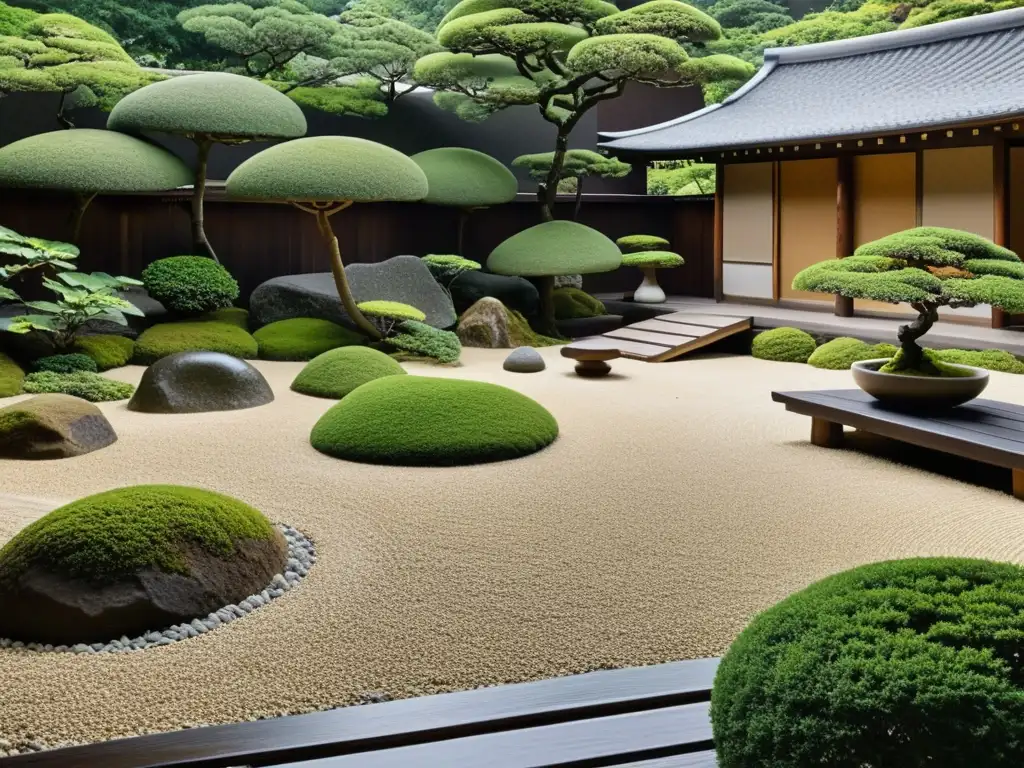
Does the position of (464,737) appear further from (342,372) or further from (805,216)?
(805,216)

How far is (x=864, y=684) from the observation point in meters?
1.70

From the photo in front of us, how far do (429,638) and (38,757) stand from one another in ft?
4.95

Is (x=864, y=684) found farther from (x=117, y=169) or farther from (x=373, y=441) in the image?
(x=117, y=169)

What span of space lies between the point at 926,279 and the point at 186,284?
24.6 feet

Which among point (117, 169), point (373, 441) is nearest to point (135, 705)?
point (373, 441)

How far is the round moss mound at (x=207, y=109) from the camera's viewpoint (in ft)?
36.8

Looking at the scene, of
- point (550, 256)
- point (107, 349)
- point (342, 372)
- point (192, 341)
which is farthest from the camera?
point (550, 256)

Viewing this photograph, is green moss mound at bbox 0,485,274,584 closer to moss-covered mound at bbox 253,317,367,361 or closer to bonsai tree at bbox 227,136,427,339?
bonsai tree at bbox 227,136,427,339

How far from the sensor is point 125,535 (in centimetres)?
372

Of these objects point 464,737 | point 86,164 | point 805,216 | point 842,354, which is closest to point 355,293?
point 86,164

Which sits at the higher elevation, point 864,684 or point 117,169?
point 117,169

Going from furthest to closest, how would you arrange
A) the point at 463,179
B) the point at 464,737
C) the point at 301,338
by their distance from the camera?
the point at 463,179
the point at 301,338
the point at 464,737

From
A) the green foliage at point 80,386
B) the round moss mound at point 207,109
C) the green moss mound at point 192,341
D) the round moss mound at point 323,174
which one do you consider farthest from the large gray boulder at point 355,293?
the green foliage at point 80,386

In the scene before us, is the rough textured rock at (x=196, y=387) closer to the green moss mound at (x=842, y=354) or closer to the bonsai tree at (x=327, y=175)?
the bonsai tree at (x=327, y=175)
